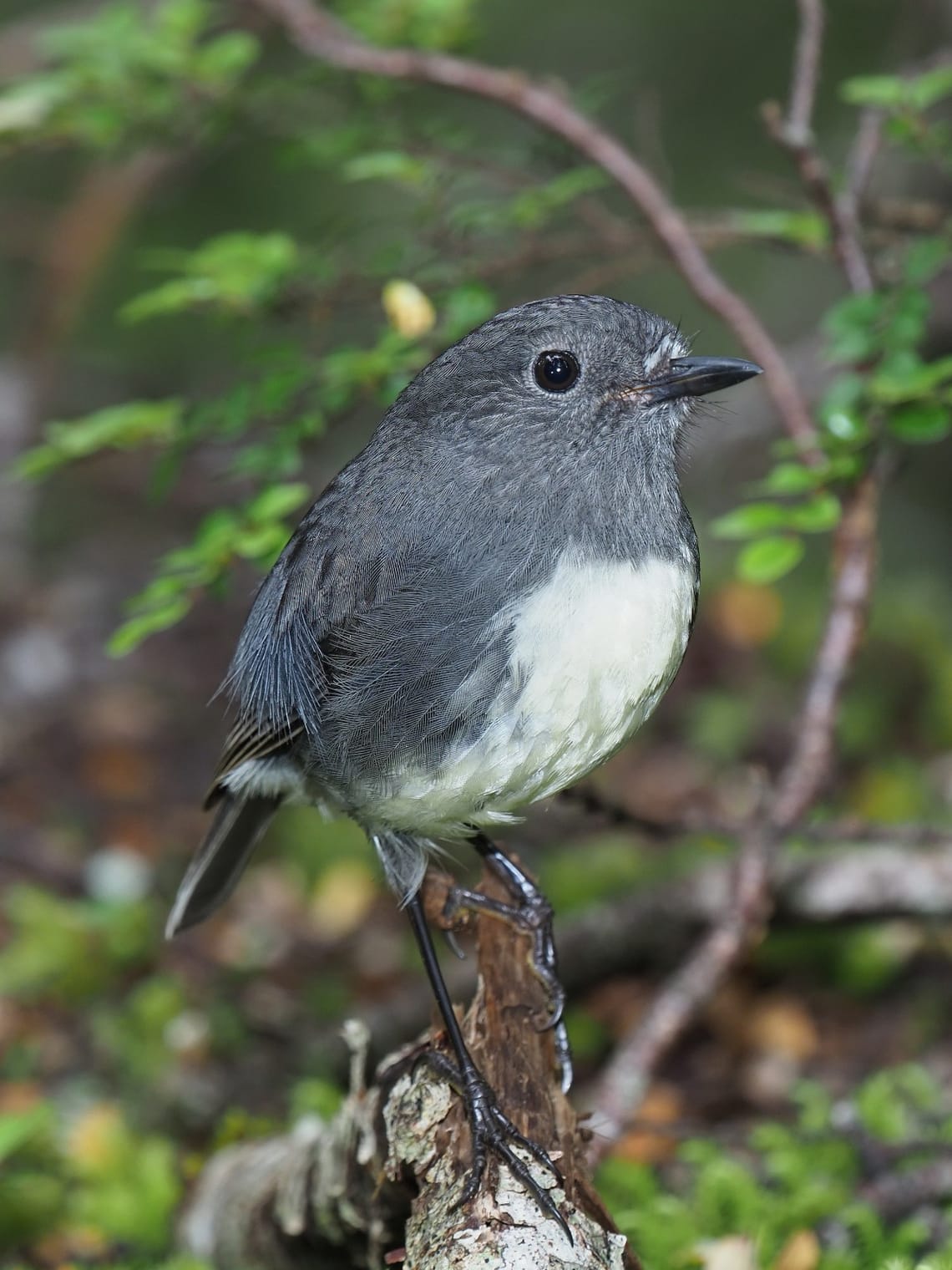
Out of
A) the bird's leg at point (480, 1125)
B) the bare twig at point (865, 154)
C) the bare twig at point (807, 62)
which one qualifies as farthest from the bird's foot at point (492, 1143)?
the bare twig at point (865, 154)

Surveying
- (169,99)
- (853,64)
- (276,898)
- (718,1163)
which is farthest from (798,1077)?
(853,64)

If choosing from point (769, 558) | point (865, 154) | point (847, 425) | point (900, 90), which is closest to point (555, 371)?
point (769, 558)

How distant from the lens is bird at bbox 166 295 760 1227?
235cm

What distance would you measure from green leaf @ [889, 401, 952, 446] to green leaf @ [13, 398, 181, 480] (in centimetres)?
147

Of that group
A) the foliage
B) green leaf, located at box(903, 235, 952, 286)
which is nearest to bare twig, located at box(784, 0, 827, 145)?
green leaf, located at box(903, 235, 952, 286)

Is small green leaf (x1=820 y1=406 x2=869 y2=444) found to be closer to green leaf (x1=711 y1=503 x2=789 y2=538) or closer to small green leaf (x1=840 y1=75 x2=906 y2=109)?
green leaf (x1=711 y1=503 x2=789 y2=538)

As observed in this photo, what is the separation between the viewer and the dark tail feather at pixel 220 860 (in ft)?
10.5

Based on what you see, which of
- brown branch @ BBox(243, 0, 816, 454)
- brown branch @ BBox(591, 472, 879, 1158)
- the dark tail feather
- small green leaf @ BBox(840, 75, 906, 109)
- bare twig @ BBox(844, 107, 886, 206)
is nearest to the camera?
small green leaf @ BBox(840, 75, 906, 109)

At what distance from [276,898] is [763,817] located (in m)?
2.37

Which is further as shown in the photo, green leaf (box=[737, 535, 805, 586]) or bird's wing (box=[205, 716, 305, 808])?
bird's wing (box=[205, 716, 305, 808])

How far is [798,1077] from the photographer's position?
4266 mm

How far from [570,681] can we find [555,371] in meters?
0.62

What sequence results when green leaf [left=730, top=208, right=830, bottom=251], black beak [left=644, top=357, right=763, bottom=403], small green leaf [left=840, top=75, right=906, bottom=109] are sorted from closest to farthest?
black beak [left=644, top=357, right=763, bottom=403], small green leaf [left=840, top=75, right=906, bottom=109], green leaf [left=730, top=208, right=830, bottom=251]

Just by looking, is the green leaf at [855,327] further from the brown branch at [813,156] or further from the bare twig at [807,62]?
the bare twig at [807,62]
